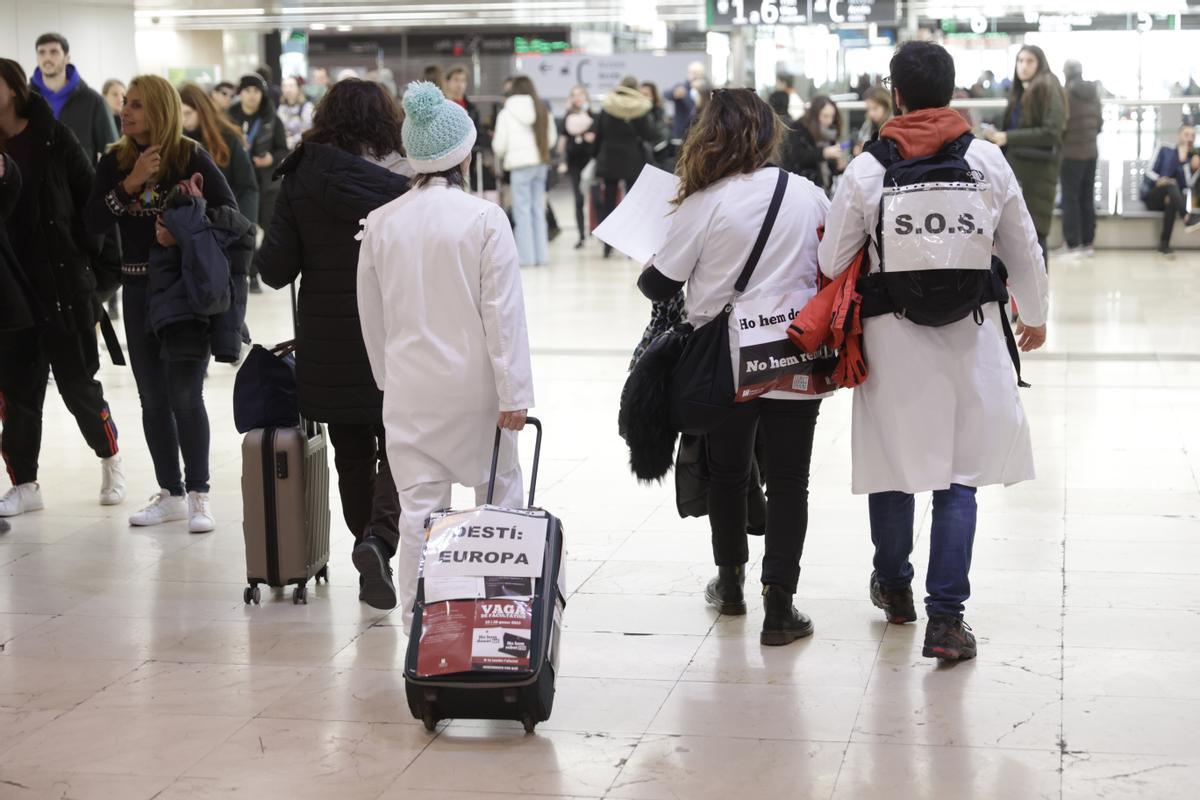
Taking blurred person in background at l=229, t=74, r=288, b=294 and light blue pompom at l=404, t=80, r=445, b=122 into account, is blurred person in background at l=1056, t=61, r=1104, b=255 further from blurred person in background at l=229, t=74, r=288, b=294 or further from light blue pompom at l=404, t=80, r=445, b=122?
light blue pompom at l=404, t=80, r=445, b=122

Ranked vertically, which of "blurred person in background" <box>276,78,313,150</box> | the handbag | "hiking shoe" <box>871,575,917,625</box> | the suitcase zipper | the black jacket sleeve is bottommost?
"hiking shoe" <box>871,575,917,625</box>

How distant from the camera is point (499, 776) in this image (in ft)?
11.6

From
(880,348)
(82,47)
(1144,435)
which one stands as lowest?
(1144,435)

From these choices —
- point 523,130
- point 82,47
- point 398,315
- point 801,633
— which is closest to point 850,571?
point 801,633

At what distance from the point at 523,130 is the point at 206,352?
974cm

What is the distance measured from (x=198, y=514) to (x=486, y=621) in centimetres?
253

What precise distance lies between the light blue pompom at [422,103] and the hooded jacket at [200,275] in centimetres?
156

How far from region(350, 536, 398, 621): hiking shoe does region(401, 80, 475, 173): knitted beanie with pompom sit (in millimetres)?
1249

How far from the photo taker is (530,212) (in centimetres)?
1547

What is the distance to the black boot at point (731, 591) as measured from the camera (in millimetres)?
4707

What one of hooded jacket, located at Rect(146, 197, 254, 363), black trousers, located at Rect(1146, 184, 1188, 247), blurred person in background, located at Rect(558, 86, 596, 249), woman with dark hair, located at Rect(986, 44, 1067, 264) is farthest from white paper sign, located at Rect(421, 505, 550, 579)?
black trousers, located at Rect(1146, 184, 1188, 247)

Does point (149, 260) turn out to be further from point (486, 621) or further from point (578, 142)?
point (578, 142)

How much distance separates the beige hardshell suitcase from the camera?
4.91 metres

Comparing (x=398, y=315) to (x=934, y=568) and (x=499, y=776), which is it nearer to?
(x=499, y=776)
